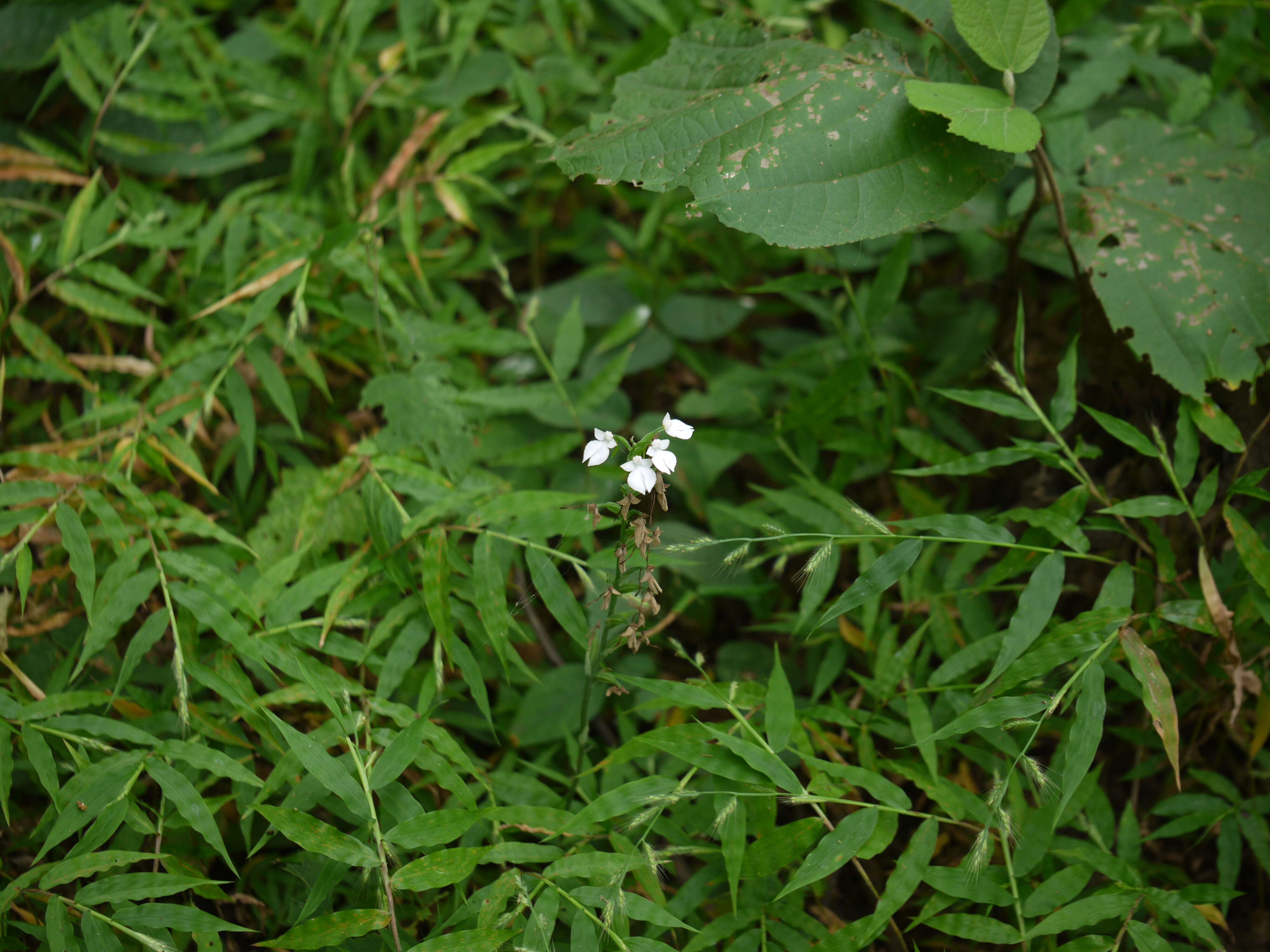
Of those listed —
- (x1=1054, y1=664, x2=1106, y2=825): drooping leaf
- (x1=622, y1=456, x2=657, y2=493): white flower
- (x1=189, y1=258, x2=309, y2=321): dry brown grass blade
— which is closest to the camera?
(x1=622, y1=456, x2=657, y2=493): white flower

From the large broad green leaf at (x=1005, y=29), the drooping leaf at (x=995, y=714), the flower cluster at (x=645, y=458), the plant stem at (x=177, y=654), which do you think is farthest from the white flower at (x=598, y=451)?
the large broad green leaf at (x=1005, y=29)

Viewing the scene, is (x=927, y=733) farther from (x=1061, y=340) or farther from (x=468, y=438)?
(x=1061, y=340)

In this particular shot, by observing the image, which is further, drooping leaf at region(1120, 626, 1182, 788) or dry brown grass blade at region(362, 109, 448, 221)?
dry brown grass blade at region(362, 109, 448, 221)

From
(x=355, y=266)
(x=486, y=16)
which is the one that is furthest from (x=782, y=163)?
(x=486, y=16)

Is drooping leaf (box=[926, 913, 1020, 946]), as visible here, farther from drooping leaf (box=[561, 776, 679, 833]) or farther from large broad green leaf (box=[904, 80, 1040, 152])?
large broad green leaf (box=[904, 80, 1040, 152])

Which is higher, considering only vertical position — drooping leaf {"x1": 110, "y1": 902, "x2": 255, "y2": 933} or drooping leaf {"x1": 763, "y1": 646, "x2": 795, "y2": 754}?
drooping leaf {"x1": 763, "y1": 646, "x2": 795, "y2": 754}

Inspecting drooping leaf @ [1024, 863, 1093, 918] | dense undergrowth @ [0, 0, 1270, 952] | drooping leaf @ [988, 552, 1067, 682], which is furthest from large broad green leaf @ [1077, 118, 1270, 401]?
drooping leaf @ [1024, 863, 1093, 918]
